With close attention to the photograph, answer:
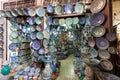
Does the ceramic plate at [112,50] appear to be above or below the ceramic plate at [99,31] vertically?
below

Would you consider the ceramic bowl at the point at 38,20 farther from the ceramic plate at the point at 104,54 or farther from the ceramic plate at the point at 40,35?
the ceramic plate at the point at 104,54

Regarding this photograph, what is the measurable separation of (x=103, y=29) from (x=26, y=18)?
89.8 inches

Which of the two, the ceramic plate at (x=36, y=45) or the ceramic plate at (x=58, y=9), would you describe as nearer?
the ceramic plate at (x=58, y=9)

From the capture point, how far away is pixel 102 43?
2.57 meters

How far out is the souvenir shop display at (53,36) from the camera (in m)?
2.58

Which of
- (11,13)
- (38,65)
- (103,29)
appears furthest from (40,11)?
(103,29)

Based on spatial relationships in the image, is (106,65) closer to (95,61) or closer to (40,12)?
(95,61)

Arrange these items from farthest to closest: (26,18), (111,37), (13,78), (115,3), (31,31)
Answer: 1. (115,3)
2. (26,18)
3. (31,31)
4. (13,78)
5. (111,37)

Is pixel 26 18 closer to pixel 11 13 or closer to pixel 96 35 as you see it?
pixel 11 13

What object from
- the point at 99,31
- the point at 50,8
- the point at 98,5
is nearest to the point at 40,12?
the point at 50,8

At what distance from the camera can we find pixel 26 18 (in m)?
3.99

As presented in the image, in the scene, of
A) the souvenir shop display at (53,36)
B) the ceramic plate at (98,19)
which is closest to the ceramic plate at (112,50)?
the souvenir shop display at (53,36)

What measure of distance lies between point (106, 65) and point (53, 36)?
216 centimetres

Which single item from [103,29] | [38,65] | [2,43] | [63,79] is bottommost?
[63,79]
